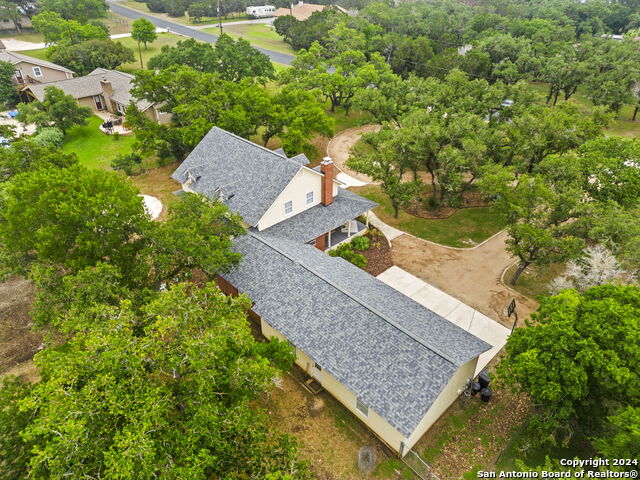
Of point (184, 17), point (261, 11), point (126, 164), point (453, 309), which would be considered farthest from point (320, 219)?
point (184, 17)

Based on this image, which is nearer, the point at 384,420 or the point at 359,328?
the point at 384,420

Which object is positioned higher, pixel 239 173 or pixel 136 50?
pixel 239 173

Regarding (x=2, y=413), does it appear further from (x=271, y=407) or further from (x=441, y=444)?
(x=441, y=444)

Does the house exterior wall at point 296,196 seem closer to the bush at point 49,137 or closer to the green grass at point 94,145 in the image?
the green grass at point 94,145

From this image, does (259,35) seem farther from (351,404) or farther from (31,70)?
(351,404)

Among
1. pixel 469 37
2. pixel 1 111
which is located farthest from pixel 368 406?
pixel 469 37
